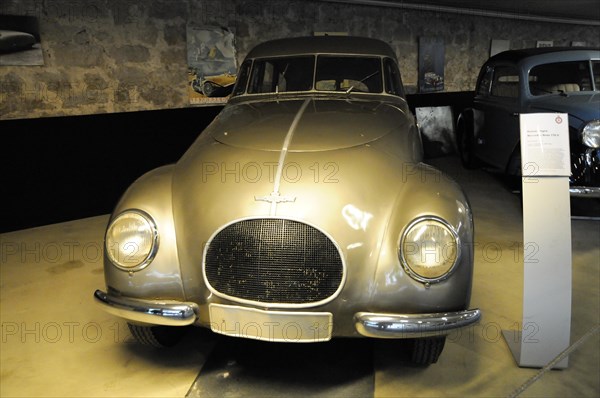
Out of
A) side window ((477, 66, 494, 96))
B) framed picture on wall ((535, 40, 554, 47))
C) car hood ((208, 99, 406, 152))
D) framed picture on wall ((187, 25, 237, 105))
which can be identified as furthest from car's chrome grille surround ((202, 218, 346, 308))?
framed picture on wall ((535, 40, 554, 47))

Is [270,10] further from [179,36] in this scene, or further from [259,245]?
[259,245]

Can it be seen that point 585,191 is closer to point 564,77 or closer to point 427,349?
point 564,77

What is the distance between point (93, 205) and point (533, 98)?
5.07m

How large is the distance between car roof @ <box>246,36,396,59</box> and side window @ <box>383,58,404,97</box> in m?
0.08

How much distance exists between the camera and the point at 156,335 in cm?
253

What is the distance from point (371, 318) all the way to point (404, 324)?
5.5 inches

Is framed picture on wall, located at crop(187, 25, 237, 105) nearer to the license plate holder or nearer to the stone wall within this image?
the stone wall

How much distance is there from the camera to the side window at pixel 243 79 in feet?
11.9

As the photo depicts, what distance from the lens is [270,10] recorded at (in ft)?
22.5

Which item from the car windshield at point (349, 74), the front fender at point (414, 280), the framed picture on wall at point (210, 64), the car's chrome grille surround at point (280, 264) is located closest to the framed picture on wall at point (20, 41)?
the framed picture on wall at point (210, 64)

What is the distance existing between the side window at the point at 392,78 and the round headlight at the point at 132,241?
6.93ft

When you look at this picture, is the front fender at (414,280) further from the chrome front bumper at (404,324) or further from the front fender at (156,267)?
the front fender at (156,267)

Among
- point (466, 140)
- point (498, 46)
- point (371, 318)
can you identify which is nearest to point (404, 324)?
point (371, 318)

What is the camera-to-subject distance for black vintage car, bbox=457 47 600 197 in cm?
439
